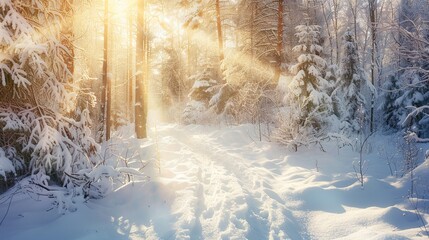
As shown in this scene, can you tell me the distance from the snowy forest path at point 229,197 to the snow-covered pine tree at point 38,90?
2.10 meters

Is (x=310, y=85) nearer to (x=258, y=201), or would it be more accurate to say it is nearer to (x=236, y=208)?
(x=258, y=201)

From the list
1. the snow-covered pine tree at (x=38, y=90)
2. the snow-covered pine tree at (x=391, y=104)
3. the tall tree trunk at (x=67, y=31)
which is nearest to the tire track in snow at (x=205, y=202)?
the snow-covered pine tree at (x=38, y=90)

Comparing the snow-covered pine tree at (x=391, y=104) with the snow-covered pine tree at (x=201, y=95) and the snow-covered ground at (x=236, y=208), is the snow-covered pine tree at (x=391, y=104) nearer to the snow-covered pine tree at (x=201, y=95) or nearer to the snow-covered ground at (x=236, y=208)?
the snow-covered pine tree at (x=201, y=95)

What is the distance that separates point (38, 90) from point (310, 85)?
8.55 metres

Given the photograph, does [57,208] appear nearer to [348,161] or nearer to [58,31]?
[58,31]

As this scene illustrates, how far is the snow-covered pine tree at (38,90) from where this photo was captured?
4672mm

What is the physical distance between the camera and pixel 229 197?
5.47m

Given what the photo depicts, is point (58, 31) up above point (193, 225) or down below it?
above

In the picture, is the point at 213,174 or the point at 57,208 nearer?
the point at 57,208

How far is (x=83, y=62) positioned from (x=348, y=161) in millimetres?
7211

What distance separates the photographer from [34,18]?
527cm

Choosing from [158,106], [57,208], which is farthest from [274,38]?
[158,106]

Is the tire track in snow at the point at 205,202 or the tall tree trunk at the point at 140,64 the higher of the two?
the tall tree trunk at the point at 140,64

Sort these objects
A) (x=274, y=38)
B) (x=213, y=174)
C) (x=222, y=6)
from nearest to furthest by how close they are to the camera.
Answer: (x=213, y=174), (x=274, y=38), (x=222, y=6)
